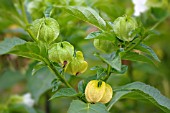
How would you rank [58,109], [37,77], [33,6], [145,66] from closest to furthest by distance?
1. [33,6]
2. [37,77]
3. [145,66]
4. [58,109]

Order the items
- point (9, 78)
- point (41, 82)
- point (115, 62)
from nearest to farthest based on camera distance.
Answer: point (115, 62) < point (41, 82) < point (9, 78)

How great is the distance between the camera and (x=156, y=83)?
1.88 m

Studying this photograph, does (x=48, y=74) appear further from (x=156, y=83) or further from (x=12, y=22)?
(x=156, y=83)

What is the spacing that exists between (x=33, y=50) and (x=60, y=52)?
0.20ft

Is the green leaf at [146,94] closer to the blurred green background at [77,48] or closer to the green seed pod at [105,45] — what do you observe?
the green seed pod at [105,45]

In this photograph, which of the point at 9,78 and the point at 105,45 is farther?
the point at 9,78

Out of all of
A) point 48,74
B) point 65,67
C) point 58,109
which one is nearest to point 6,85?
point 58,109

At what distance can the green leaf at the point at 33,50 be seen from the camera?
91 cm

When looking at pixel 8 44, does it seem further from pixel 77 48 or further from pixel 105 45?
pixel 77 48

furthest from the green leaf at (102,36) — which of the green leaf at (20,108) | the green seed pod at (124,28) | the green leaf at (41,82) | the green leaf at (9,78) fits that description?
the green leaf at (9,78)

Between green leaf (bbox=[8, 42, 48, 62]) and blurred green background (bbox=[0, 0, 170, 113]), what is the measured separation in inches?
9.3

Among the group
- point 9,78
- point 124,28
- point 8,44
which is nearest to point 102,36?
point 124,28

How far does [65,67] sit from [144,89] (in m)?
0.16

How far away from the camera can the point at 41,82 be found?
4.78 feet
